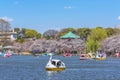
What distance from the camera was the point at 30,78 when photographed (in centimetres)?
6762

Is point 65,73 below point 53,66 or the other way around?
below

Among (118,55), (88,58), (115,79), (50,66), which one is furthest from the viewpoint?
(118,55)

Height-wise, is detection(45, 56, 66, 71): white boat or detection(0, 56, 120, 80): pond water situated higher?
detection(45, 56, 66, 71): white boat

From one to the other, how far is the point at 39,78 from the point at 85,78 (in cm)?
652

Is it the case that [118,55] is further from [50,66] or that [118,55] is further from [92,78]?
[92,78]

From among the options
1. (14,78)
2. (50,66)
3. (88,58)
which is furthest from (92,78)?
(88,58)

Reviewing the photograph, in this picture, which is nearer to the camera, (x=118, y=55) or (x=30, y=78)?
(x=30, y=78)

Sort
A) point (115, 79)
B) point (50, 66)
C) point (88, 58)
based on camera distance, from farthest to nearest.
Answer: point (88, 58), point (50, 66), point (115, 79)

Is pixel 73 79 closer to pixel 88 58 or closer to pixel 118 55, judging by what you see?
pixel 88 58

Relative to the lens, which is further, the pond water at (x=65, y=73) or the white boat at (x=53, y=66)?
the white boat at (x=53, y=66)

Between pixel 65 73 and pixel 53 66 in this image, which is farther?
pixel 53 66

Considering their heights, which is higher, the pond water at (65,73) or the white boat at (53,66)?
the white boat at (53,66)

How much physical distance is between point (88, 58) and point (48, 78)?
9892 centimetres

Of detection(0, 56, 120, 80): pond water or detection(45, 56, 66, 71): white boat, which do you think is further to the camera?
detection(45, 56, 66, 71): white boat
